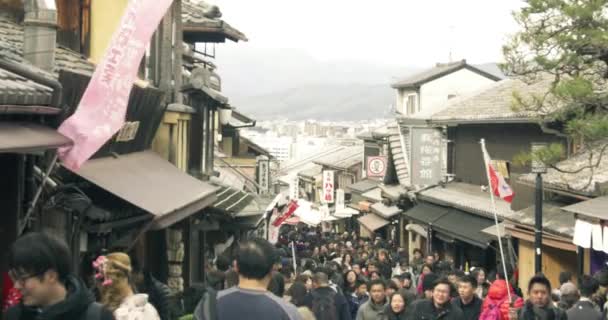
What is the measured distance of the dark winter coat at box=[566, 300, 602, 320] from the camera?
10.3m

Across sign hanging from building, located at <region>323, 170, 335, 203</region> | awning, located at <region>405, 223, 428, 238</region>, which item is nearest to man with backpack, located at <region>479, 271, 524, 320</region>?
awning, located at <region>405, 223, 428, 238</region>

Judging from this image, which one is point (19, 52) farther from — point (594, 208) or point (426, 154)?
point (426, 154)

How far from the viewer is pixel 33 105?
8.37m

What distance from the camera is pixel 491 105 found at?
Answer: 30734 millimetres

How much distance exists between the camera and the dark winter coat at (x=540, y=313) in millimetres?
9719

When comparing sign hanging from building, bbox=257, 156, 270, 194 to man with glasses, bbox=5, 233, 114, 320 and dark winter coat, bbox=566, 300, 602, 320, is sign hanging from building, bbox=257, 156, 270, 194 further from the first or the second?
man with glasses, bbox=5, 233, 114, 320

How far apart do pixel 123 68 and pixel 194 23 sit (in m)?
13.7

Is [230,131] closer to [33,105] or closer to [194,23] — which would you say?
[194,23]

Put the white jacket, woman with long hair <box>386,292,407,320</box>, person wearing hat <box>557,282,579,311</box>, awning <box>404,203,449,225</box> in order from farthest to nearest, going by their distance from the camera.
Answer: awning <box>404,203,449,225</box>, woman with long hair <box>386,292,407,320</box>, person wearing hat <box>557,282,579,311</box>, the white jacket

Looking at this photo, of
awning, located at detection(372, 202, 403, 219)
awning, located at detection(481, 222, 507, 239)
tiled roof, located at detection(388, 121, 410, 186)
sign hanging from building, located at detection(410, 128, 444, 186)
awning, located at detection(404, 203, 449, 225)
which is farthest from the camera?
awning, located at detection(372, 202, 403, 219)

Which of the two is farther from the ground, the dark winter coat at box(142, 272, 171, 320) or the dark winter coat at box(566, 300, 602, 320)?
the dark winter coat at box(142, 272, 171, 320)

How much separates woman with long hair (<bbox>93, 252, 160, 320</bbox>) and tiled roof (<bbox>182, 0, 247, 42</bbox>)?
55.0ft

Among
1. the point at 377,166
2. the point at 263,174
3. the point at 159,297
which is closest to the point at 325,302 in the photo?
the point at 159,297

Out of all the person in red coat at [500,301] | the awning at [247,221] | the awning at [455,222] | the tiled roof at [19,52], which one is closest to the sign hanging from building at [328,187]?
the awning at [455,222]
